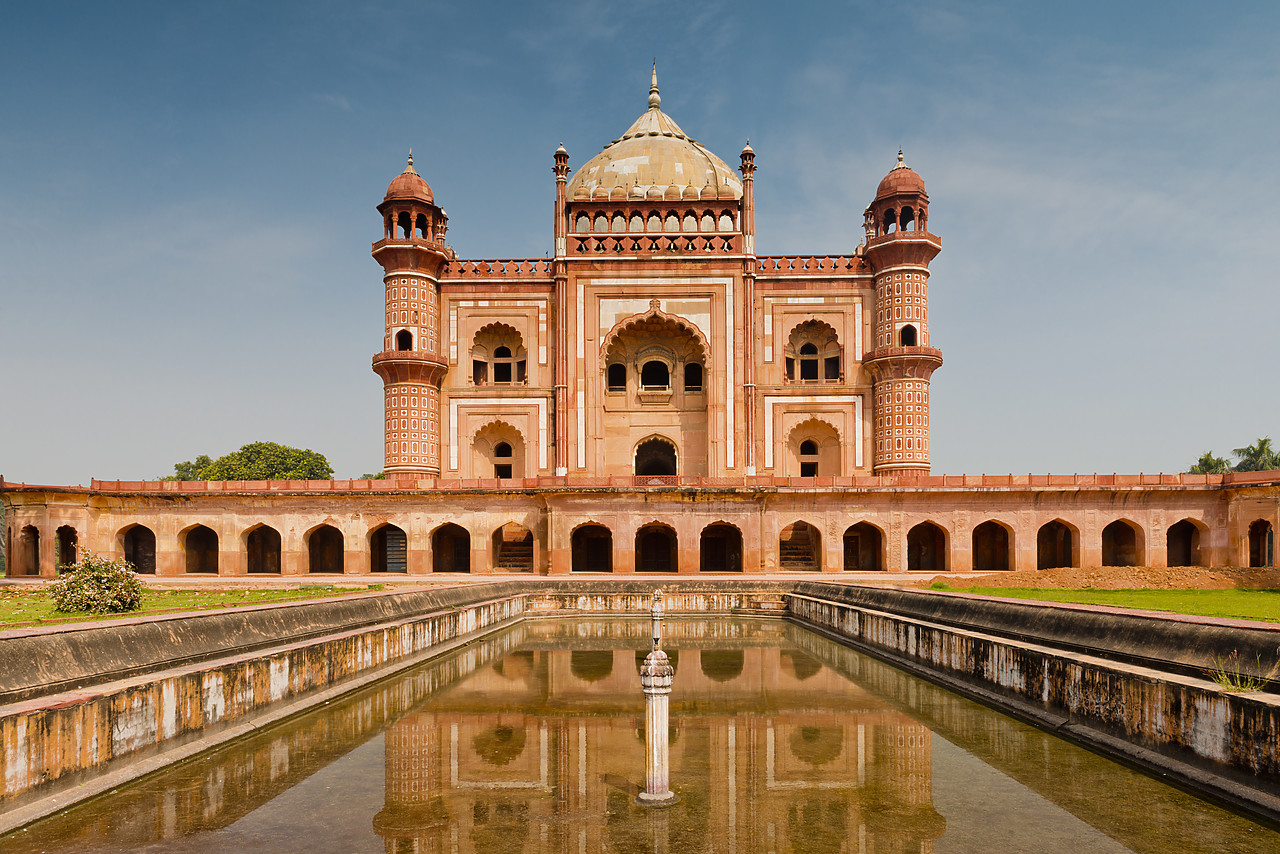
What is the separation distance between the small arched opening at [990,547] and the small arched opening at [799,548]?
569cm

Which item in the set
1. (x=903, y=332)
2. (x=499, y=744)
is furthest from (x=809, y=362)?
(x=499, y=744)

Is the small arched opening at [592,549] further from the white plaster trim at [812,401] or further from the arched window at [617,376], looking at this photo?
the white plaster trim at [812,401]

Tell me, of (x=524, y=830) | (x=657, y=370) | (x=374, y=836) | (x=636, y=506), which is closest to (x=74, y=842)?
(x=374, y=836)

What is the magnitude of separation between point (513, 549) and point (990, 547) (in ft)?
55.6

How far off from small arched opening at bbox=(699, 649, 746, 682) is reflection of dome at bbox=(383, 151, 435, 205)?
24.7 m

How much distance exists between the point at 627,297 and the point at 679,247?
3064 millimetres

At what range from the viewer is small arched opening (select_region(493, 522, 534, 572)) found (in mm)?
27266

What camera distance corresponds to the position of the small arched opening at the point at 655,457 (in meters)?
33.3

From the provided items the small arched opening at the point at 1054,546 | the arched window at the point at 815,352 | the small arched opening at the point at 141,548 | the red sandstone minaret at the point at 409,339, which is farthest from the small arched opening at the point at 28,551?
the small arched opening at the point at 1054,546

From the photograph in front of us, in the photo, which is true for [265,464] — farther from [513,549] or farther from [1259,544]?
[1259,544]

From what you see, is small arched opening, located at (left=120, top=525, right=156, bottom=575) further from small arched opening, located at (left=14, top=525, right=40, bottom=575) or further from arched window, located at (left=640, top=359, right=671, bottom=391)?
arched window, located at (left=640, top=359, right=671, bottom=391)

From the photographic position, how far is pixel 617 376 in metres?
33.6

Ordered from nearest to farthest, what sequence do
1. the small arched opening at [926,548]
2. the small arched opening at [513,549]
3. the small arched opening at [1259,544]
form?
the small arched opening at [1259,544], the small arched opening at [513,549], the small arched opening at [926,548]

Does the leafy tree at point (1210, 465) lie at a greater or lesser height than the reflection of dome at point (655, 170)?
lesser
